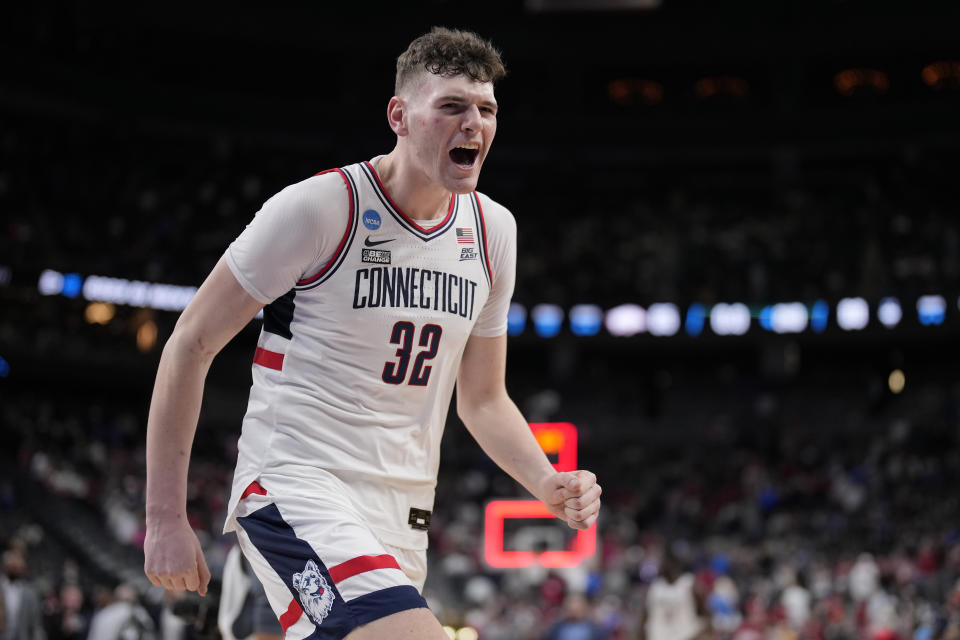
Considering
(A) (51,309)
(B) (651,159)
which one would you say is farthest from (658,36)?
(A) (51,309)

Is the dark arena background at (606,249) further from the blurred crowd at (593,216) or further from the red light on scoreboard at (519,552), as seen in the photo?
the red light on scoreboard at (519,552)

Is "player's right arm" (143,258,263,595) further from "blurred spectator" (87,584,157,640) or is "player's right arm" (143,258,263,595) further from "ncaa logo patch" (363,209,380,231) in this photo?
"blurred spectator" (87,584,157,640)

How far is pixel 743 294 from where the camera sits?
31.7 metres

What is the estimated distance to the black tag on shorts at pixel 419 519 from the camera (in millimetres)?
3459

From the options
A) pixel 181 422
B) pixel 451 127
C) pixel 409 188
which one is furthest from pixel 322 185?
pixel 181 422

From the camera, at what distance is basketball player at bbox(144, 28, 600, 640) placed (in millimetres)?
3174

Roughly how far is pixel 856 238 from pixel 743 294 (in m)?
3.66

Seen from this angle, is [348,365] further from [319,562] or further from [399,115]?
[399,115]

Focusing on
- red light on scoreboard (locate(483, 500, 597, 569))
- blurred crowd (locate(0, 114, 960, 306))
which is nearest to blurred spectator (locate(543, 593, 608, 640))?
red light on scoreboard (locate(483, 500, 597, 569))

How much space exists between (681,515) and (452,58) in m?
24.9

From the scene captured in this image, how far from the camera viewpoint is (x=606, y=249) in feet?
111

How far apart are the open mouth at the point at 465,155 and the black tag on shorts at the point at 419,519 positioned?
3.53 feet

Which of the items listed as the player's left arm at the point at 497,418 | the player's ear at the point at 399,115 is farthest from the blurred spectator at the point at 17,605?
the player's ear at the point at 399,115

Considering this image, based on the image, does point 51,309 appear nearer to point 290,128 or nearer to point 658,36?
point 290,128
